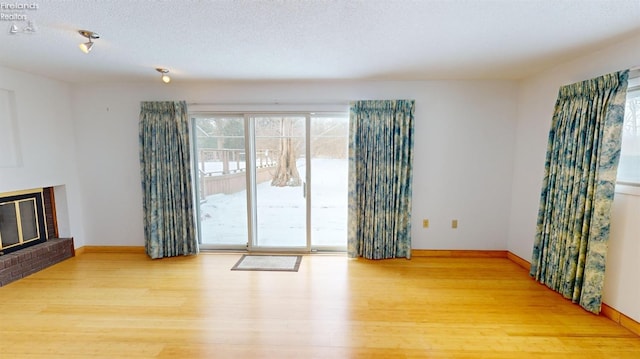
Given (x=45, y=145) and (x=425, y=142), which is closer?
(x=45, y=145)

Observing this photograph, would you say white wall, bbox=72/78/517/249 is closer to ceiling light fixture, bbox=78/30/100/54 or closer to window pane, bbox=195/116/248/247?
window pane, bbox=195/116/248/247

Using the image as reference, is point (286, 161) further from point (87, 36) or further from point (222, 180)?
point (87, 36)

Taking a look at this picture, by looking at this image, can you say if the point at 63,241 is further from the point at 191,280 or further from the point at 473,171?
the point at 473,171

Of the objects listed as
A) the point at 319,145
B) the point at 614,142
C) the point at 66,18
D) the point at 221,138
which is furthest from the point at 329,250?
the point at 66,18

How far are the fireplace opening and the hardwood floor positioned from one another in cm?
48

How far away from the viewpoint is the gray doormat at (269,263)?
3.47 metres

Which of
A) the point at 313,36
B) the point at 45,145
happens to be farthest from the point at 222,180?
the point at 313,36

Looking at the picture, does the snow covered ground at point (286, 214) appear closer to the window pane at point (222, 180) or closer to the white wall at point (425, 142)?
the window pane at point (222, 180)

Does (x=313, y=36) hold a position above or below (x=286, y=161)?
above

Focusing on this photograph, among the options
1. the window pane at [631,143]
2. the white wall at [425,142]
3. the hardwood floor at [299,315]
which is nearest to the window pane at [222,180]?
the white wall at [425,142]

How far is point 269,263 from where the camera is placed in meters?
3.62

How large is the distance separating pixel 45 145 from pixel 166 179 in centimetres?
147

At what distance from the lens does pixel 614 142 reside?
2301 mm

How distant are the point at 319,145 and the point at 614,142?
9.67ft
